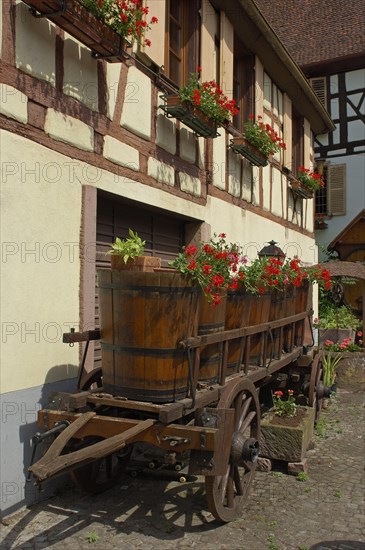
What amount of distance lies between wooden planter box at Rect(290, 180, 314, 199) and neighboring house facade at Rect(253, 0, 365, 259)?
523 cm

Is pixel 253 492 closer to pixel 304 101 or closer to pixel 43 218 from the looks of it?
pixel 43 218

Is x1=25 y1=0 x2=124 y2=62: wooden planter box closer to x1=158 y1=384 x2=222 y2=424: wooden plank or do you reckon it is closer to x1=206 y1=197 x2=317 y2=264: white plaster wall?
x1=206 y1=197 x2=317 y2=264: white plaster wall

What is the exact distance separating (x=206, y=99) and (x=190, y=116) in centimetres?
35

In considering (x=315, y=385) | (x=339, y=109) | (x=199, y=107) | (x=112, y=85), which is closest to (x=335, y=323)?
(x=315, y=385)

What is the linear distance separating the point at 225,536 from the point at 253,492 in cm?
79

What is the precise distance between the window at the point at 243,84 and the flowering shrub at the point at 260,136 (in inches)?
Result: 9.3

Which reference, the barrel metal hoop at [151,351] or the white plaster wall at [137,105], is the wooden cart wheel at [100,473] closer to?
the barrel metal hoop at [151,351]

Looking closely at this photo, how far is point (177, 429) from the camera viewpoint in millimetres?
2875

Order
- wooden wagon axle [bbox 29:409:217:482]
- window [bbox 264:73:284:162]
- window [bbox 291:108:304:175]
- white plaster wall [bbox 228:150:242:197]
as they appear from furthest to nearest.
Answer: window [bbox 291:108:304:175]
window [bbox 264:73:284:162]
white plaster wall [bbox 228:150:242:197]
wooden wagon axle [bbox 29:409:217:482]

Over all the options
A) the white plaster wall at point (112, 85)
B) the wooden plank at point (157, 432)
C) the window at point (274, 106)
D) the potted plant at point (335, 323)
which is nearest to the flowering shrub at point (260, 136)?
the window at point (274, 106)

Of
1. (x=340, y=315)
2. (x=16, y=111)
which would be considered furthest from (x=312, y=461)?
(x=340, y=315)

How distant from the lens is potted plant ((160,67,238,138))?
5.14 meters

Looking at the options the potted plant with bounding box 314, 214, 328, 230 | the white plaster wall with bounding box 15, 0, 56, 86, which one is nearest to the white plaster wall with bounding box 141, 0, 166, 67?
the white plaster wall with bounding box 15, 0, 56, 86

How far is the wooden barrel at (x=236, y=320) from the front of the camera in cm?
379
